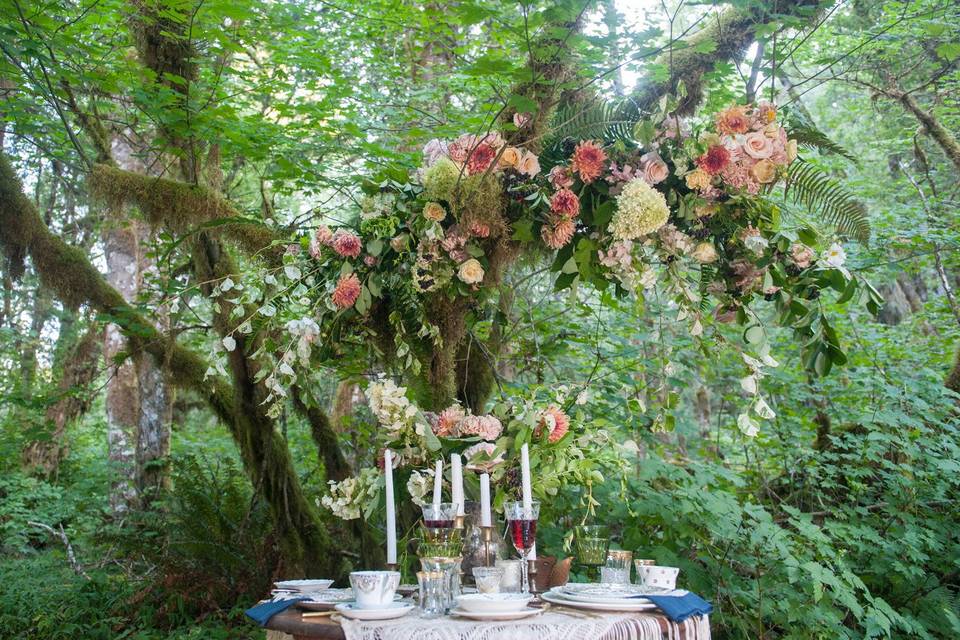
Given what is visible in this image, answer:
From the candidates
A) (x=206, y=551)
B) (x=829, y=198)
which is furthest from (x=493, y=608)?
(x=206, y=551)

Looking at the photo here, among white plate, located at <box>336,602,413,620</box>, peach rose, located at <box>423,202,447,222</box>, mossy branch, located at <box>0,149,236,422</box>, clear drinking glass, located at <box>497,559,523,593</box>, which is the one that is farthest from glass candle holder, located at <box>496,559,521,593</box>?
mossy branch, located at <box>0,149,236,422</box>

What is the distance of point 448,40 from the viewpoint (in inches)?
248

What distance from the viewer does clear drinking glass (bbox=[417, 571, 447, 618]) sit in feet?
5.54

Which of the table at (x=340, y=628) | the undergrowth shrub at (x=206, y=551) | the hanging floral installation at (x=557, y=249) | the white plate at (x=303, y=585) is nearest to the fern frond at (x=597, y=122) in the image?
the hanging floral installation at (x=557, y=249)

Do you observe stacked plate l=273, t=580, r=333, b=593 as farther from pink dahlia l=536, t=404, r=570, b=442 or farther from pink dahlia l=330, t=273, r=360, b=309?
pink dahlia l=330, t=273, r=360, b=309

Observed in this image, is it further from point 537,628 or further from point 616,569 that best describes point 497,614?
point 616,569

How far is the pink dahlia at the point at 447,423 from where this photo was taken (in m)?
2.24

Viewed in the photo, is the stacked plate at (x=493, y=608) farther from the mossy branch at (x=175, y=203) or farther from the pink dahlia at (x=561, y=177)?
the mossy branch at (x=175, y=203)

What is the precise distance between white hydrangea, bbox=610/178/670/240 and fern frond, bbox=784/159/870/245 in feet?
1.36

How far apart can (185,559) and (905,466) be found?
12.9 ft

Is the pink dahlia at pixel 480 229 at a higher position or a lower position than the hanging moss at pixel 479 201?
lower

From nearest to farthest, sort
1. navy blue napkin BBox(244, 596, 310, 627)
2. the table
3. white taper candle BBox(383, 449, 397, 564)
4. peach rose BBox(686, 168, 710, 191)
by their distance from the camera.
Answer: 1. the table
2. navy blue napkin BBox(244, 596, 310, 627)
3. white taper candle BBox(383, 449, 397, 564)
4. peach rose BBox(686, 168, 710, 191)

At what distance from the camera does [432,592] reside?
1.69m

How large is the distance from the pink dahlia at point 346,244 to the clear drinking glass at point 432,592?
1141 millimetres
